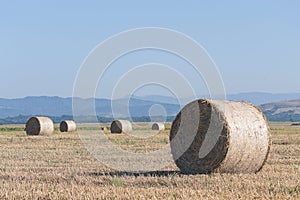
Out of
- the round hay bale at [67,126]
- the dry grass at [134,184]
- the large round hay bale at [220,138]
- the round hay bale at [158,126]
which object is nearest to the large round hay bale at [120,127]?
the round hay bale at [67,126]

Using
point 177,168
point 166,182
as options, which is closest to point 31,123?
point 177,168

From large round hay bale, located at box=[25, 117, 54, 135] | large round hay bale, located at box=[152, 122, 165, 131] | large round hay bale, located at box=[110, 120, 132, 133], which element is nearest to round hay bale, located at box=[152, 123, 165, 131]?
large round hay bale, located at box=[152, 122, 165, 131]

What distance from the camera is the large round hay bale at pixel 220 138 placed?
13.4 m

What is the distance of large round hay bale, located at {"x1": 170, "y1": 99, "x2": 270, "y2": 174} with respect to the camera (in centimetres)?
1338

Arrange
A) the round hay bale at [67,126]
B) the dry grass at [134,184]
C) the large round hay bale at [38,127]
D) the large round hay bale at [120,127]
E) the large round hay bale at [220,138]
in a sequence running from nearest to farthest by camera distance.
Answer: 1. the dry grass at [134,184]
2. the large round hay bale at [220,138]
3. the large round hay bale at [38,127]
4. the large round hay bale at [120,127]
5. the round hay bale at [67,126]

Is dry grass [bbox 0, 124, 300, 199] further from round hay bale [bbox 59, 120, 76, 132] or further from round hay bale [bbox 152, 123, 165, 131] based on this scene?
round hay bale [bbox 152, 123, 165, 131]

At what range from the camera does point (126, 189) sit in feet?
32.4

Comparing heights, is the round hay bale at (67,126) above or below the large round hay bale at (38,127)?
below

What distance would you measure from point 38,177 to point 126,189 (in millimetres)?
3107

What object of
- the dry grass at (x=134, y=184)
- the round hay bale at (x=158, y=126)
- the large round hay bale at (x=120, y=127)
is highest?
the dry grass at (x=134, y=184)

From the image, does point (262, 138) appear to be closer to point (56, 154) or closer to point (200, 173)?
point (200, 173)

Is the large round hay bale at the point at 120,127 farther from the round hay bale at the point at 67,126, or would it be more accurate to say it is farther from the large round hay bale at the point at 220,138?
the large round hay bale at the point at 220,138

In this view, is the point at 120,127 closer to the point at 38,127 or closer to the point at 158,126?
the point at 38,127

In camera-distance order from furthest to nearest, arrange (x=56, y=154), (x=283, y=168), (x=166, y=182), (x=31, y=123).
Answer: (x=31, y=123), (x=56, y=154), (x=283, y=168), (x=166, y=182)
